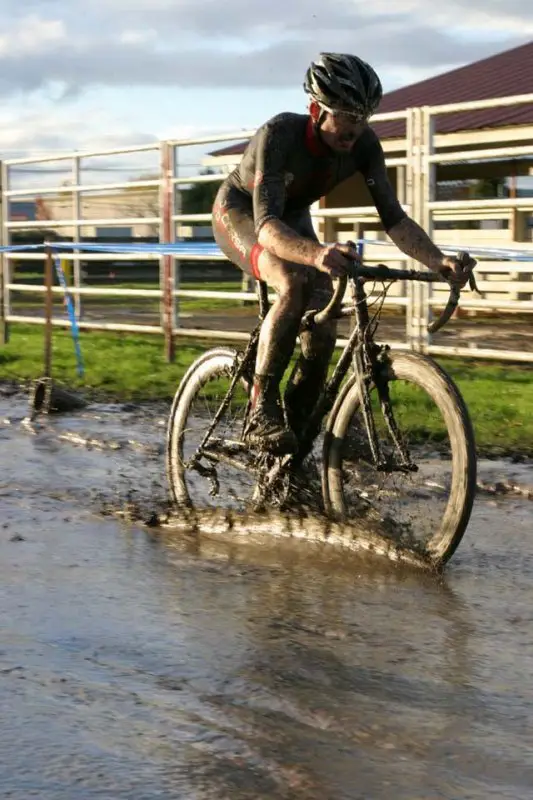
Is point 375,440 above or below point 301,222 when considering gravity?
below

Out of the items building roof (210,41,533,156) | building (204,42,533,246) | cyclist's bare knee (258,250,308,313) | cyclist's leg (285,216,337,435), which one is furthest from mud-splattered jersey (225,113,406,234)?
building roof (210,41,533,156)

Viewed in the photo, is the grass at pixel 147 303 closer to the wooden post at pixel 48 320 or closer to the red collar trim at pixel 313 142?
the wooden post at pixel 48 320

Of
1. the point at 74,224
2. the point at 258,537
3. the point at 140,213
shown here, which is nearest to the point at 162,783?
the point at 258,537

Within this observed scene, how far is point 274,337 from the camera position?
19.1ft

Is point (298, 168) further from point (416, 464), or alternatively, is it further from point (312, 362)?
point (416, 464)

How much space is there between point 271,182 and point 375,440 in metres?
1.08

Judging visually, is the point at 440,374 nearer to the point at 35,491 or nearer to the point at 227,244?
the point at 227,244

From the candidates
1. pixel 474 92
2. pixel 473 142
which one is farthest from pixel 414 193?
pixel 474 92

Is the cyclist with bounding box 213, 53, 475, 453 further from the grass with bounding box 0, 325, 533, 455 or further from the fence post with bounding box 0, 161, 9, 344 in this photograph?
the fence post with bounding box 0, 161, 9, 344

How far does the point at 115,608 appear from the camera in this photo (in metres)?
4.86

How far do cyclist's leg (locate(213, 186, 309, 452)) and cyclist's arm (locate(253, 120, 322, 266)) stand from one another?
117mm

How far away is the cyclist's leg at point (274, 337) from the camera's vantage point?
226 inches

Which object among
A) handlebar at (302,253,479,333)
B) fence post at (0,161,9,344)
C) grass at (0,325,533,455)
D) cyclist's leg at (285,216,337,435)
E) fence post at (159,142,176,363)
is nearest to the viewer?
handlebar at (302,253,479,333)

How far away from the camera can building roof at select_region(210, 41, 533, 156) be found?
19.6 m
